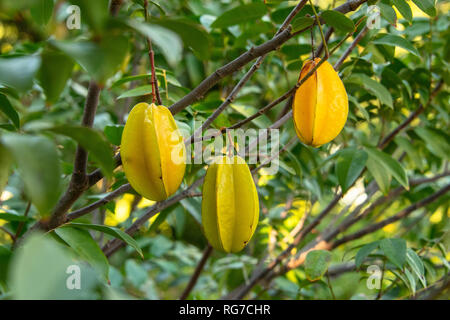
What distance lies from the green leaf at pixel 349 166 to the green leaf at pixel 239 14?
1.33 ft

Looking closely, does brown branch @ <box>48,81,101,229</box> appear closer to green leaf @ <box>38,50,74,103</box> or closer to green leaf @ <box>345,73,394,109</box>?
green leaf @ <box>38,50,74,103</box>

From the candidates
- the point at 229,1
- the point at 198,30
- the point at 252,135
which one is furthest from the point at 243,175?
the point at 229,1

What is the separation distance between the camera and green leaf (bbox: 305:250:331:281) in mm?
955

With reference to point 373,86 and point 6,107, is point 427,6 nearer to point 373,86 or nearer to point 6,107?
point 373,86

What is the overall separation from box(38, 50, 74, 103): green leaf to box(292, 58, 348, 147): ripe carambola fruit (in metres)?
0.43

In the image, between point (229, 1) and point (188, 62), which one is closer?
point (188, 62)

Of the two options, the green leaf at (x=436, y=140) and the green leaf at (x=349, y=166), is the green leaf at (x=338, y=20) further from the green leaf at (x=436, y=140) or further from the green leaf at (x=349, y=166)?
the green leaf at (x=436, y=140)

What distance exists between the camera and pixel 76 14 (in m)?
0.75

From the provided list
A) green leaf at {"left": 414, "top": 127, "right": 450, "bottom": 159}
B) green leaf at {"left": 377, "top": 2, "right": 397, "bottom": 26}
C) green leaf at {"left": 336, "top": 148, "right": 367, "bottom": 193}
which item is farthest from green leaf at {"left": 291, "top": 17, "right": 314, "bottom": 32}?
green leaf at {"left": 414, "top": 127, "right": 450, "bottom": 159}

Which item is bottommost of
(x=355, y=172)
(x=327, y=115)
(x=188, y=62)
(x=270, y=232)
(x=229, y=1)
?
(x=270, y=232)

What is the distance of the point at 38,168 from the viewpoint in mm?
354

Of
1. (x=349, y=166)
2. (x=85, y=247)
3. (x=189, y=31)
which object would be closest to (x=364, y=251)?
(x=349, y=166)
